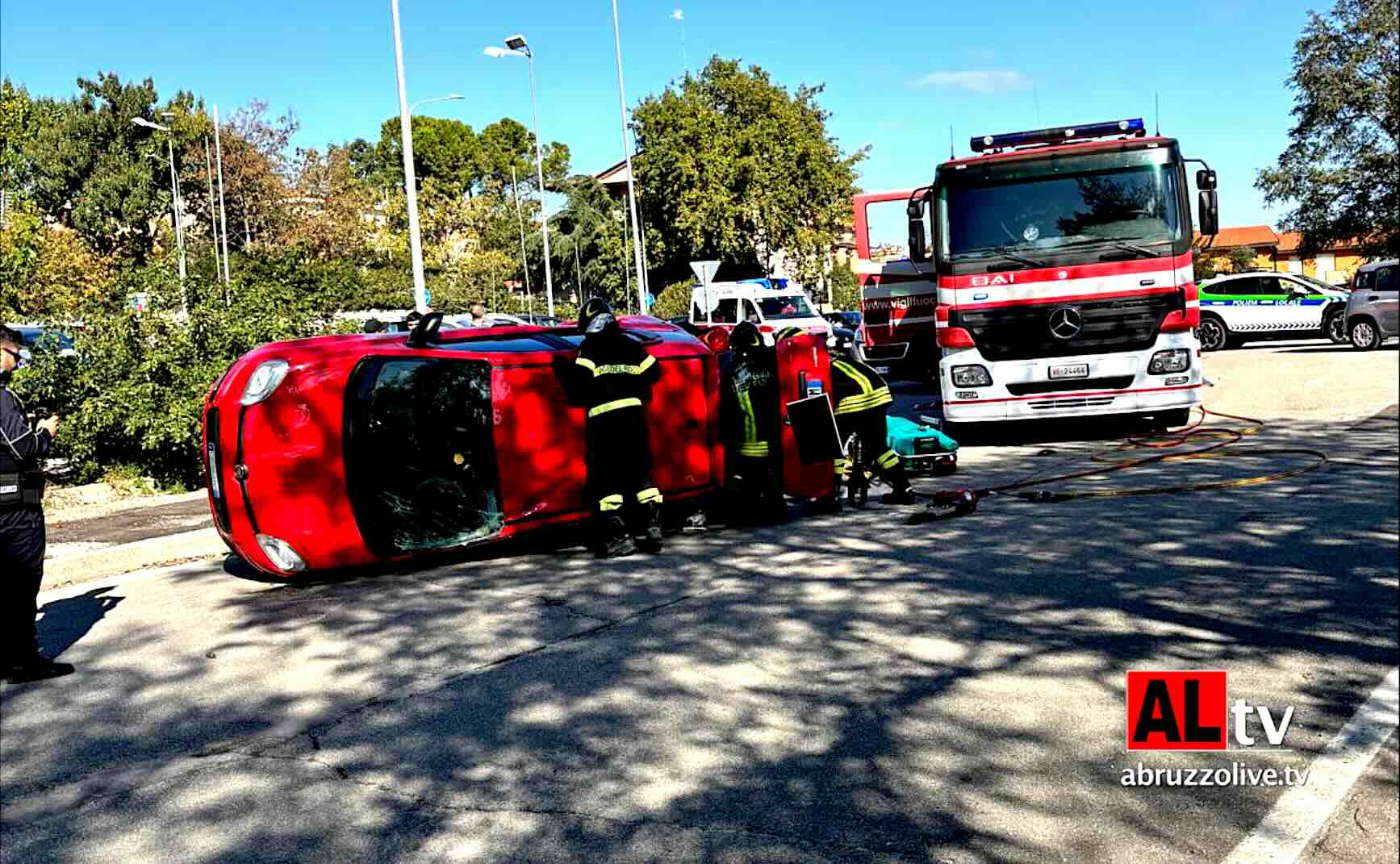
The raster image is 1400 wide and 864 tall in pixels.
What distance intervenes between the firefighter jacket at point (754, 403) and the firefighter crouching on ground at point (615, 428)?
106 centimetres

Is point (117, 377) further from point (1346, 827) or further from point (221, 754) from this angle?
point (1346, 827)

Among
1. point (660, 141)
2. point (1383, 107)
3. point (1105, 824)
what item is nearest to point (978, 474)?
point (1105, 824)

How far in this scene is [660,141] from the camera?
5578 centimetres

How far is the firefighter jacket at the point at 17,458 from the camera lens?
597 centimetres

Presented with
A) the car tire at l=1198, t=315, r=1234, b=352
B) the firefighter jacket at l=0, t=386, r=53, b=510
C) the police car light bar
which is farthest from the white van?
the firefighter jacket at l=0, t=386, r=53, b=510

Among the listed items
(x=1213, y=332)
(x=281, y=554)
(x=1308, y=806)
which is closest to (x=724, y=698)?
(x=1308, y=806)

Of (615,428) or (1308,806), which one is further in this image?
(615,428)

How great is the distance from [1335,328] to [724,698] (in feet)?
70.4

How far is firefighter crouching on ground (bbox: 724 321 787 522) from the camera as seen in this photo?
8992 millimetres

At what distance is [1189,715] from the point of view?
183 inches

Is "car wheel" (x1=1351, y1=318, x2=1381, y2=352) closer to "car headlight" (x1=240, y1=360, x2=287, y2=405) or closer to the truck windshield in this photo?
"car headlight" (x1=240, y1=360, x2=287, y2=405)

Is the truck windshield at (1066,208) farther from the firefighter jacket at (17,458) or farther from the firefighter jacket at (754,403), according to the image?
the firefighter jacket at (17,458)

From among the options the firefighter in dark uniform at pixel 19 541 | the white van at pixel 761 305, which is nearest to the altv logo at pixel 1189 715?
the firefighter in dark uniform at pixel 19 541

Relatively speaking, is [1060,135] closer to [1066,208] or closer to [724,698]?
[1066,208]
